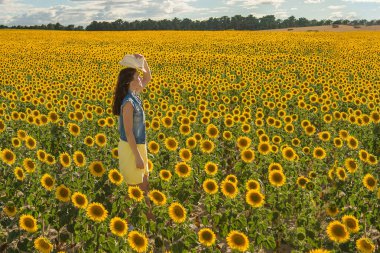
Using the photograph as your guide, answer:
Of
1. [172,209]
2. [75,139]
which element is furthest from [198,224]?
[75,139]

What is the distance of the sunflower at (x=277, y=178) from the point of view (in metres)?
5.09

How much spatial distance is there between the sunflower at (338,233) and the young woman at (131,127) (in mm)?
2055

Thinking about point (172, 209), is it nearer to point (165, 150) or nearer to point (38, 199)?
point (38, 199)

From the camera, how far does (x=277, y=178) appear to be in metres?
5.13

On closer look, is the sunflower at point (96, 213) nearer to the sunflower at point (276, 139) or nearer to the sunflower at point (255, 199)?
the sunflower at point (255, 199)

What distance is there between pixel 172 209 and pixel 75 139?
12.1ft

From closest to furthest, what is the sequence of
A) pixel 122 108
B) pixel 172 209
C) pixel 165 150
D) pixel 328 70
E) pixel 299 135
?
pixel 172 209
pixel 122 108
pixel 165 150
pixel 299 135
pixel 328 70

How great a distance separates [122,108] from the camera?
4.81 metres

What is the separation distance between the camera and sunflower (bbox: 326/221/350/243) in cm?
390

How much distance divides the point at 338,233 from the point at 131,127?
2.45m

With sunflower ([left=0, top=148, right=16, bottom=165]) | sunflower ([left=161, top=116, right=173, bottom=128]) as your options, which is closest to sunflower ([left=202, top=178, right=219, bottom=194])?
sunflower ([left=0, top=148, right=16, bottom=165])

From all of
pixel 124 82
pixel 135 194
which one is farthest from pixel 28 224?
pixel 124 82

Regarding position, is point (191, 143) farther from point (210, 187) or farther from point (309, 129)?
point (309, 129)

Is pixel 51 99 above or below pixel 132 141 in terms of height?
below
